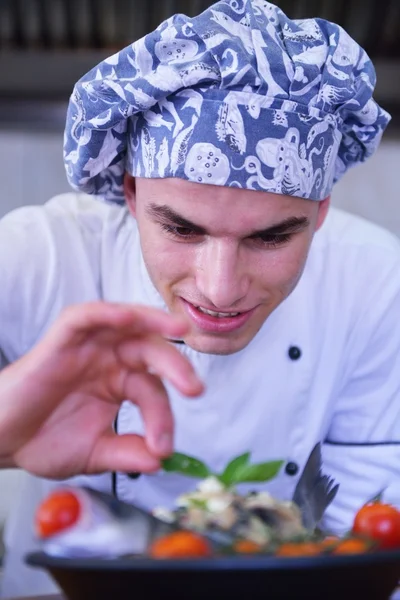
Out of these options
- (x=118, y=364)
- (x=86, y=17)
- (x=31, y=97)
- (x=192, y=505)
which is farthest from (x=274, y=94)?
(x=31, y=97)

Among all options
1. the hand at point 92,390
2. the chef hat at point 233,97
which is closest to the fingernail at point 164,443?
the hand at point 92,390

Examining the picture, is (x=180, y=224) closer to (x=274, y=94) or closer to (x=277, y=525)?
(x=274, y=94)

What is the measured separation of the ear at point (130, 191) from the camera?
1.27 m

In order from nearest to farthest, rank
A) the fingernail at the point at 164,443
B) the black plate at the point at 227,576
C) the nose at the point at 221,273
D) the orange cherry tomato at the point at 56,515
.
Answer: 1. the black plate at the point at 227,576
2. the orange cherry tomato at the point at 56,515
3. the fingernail at the point at 164,443
4. the nose at the point at 221,273

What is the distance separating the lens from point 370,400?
1.40 metres

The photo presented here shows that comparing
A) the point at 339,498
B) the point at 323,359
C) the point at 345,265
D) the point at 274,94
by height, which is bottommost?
the point at 339,498

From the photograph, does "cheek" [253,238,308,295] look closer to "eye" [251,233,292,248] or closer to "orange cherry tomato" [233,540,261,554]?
"eye" [251,233,292,248]

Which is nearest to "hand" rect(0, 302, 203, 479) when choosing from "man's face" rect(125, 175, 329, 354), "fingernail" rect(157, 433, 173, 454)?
"fingernail" rect(157, 433, 173, 454)

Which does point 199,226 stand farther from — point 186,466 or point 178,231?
point 186,466

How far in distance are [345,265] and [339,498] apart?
15.4 inches

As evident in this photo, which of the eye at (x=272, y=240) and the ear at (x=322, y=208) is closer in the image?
the eye at (x=272, y=240)

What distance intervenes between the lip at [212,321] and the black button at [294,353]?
0.28 meters

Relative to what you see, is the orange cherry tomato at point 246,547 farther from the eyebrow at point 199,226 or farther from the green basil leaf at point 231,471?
the eyebrow at point 199,226

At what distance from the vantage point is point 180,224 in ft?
3.57
